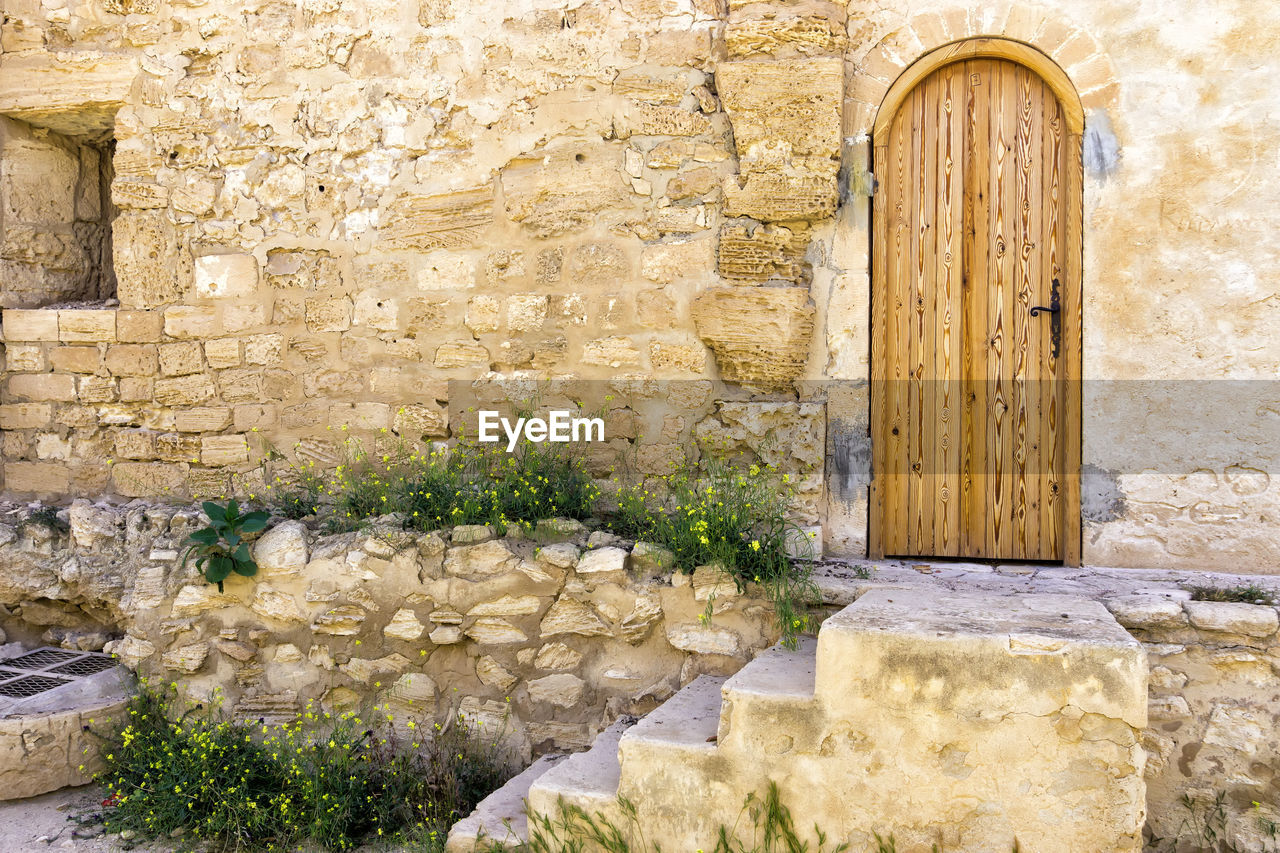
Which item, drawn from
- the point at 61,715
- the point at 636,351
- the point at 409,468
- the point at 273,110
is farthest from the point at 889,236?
the point at 61,715

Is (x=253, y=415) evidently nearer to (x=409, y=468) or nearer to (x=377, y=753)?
(x=409, y=468)

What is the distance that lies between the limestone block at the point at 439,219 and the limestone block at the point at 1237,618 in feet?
10.9

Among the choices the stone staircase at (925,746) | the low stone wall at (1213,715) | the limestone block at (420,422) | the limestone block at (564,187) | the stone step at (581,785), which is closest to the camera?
the stone staircase at (925,746)

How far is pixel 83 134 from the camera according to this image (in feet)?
16.6

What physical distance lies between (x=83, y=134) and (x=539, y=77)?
270 centimetres

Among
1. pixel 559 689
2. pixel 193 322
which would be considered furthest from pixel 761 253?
pixel 193 322

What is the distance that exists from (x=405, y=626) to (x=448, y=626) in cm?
18

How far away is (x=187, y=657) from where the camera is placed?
3.93 metres

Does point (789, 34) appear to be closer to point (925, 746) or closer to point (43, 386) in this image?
point (925, 746)

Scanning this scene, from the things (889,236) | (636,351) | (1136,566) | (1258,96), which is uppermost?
(1258,96)

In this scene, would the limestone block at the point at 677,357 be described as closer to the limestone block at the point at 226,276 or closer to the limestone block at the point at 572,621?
the limestone block at the point at 572,621

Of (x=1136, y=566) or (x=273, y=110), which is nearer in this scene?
(x=1136, y=566)

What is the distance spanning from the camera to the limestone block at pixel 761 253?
405 centimetres

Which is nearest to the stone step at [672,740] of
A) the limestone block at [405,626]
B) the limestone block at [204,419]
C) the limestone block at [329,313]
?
the limestone block at [405,626]
